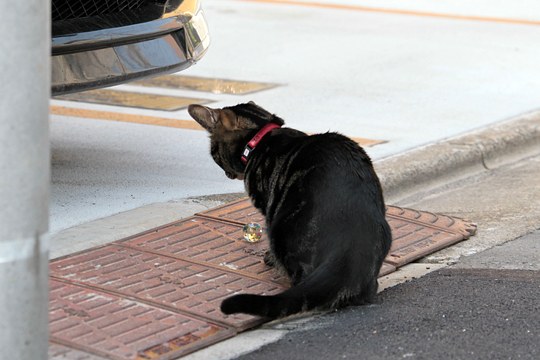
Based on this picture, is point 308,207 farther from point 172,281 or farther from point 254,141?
point 172,281

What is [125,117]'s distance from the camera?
780 cm

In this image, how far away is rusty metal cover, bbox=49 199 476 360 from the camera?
13.9 feet

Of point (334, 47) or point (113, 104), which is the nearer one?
Result: point (113, 104)

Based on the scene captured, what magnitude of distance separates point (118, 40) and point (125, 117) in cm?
223

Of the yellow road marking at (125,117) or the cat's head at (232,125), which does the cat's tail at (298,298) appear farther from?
the yellow road marking at (125,117)

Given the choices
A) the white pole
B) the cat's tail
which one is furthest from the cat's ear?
the white pole

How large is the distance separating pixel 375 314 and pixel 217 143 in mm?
1151

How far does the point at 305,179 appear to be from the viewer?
188 inches

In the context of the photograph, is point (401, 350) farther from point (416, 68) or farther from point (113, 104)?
point (416, 68)

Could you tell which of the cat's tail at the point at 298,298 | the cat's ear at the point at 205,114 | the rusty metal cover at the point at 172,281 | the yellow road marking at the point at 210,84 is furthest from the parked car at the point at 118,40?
the yellow road marking at the point at 210,84

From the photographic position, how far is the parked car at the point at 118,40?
5414 mm

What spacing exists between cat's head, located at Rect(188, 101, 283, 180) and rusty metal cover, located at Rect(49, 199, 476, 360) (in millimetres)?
453

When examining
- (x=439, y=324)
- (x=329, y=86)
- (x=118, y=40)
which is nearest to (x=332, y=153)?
(x=439, y=324)

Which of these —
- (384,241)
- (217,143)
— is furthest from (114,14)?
(384,241)
